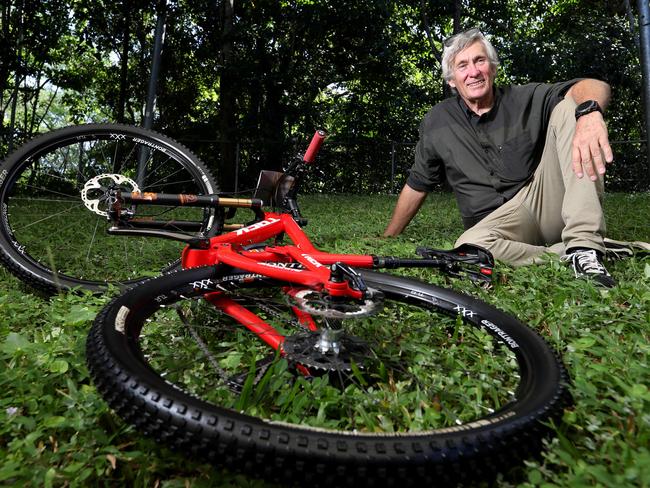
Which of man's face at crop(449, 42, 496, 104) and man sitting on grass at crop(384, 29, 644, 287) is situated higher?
man's face at crop(449, 42, 496, 104)

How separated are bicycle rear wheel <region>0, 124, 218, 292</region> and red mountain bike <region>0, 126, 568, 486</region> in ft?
0.12

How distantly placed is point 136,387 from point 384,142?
588 inches

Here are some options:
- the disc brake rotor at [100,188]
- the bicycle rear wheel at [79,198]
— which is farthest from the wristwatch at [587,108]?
the disc brake rotor at [100,188]

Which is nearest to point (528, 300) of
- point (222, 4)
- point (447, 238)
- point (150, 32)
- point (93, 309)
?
point (93, 309)

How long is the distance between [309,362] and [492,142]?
7.30 ft

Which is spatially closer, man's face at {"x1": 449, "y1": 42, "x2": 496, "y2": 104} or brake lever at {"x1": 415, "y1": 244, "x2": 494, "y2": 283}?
brake lever at {"x1": 415, "y1": 244, "x2": 494, "y2": 283}

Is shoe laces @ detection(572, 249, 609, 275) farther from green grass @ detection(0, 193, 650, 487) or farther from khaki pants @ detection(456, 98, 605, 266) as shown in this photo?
green grass @ detection(0, 193, 650, 487)

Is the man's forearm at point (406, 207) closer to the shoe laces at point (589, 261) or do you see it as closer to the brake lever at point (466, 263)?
the brake lever at point (466, 263)

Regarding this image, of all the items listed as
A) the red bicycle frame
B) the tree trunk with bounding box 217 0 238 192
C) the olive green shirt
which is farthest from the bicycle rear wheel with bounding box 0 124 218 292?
the tree trunk with bounding box 217 0 238 192

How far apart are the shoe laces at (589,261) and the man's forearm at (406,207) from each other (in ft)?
3.86

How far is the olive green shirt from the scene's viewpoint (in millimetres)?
2912

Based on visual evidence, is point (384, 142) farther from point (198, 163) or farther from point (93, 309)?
point (93, 309)

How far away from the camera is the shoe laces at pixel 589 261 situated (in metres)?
2.37

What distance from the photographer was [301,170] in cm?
241
